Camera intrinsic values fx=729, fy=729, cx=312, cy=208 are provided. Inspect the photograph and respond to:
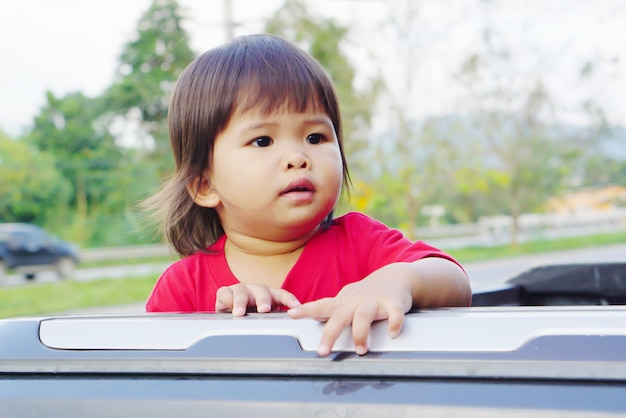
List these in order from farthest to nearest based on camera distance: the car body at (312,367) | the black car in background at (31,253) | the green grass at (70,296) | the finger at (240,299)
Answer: the black car in background at (31,253) → the green grass at (70,296) → the finger at (240,299) → the car body at (312,367)

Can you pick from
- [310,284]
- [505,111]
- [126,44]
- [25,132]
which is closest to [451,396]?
[310,284]

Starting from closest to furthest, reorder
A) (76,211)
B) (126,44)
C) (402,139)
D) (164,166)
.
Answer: (402,139)
(164,166)
(126,44)
(76,211)

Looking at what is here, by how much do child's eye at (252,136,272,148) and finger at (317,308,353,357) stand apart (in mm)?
628

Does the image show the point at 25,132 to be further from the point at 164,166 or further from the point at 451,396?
the point at 451,396

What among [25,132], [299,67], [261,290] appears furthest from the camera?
[25,132]

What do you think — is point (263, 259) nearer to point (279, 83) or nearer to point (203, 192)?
point (203, 192)

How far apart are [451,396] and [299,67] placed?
3.16ft

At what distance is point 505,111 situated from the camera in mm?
18219

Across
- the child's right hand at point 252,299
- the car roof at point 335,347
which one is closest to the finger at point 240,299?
the child's right hand at point 252,299

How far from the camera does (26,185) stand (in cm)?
2289

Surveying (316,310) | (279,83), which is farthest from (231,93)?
(316,310)

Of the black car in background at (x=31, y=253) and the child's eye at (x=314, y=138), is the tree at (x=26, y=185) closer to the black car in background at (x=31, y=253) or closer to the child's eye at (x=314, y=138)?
the black car in background at (x=31, y=253)

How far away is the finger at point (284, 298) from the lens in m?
1.28

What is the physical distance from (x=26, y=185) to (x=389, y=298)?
23.7 meters
